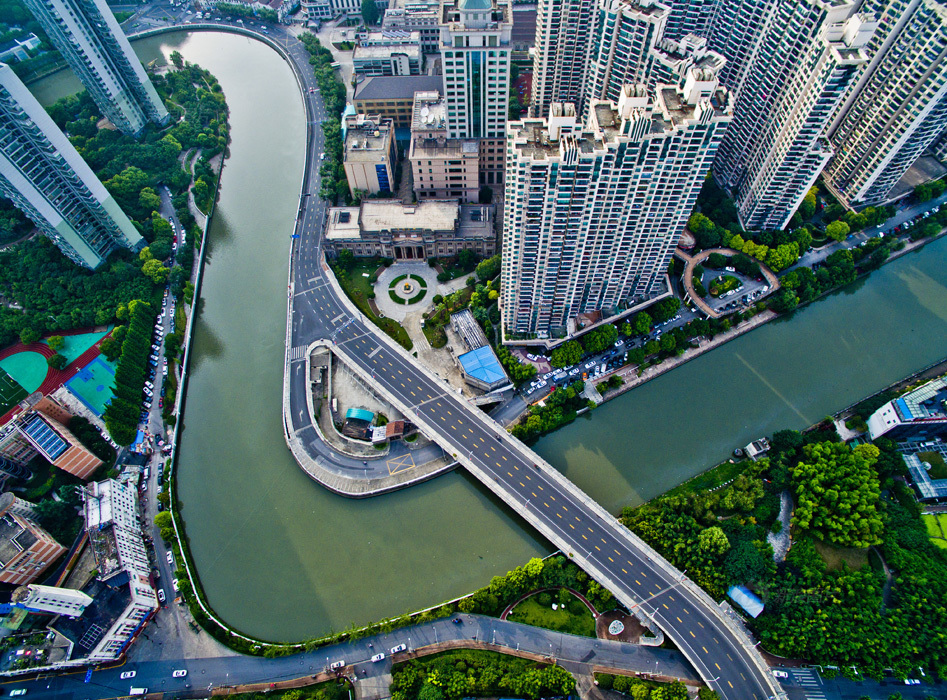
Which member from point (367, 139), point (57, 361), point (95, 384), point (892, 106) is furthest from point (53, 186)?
point (892, 106)

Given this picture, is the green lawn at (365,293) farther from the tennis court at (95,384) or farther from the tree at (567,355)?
the tennis court at (95,384)

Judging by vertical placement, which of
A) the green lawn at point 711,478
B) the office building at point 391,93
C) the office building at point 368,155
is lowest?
the green lawn at point 711,478

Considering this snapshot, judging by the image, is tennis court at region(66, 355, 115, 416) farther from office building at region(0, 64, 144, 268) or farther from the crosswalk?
the crosswalk

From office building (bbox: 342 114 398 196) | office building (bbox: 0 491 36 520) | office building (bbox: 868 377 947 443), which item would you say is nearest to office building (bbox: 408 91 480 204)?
office building (bbox: 342 114 398 196)

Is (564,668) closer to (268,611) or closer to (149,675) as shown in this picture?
(268,611)

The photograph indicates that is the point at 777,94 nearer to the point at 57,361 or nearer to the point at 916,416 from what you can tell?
the point at 916,416

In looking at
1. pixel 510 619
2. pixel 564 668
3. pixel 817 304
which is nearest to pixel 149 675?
pixel 510 619

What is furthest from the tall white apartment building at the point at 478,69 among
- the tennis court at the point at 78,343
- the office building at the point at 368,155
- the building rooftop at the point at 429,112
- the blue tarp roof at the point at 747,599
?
the blue tarp roof at the point at 747,599
